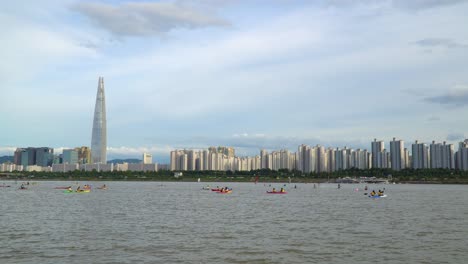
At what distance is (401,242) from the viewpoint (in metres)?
27.1

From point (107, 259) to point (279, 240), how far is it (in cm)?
1022

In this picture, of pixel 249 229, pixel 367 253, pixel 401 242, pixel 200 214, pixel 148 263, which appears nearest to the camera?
pixel 148 263

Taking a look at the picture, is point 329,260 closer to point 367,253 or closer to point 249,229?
point 367,253

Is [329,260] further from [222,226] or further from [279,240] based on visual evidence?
[222,226]

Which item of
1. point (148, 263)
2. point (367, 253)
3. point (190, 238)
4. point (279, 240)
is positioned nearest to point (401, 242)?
point (367, 253)

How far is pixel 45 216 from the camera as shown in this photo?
4072cm

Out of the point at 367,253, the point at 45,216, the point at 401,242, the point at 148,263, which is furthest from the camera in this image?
the point at 45,216

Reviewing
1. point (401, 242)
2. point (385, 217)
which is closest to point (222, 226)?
point (401, 242)

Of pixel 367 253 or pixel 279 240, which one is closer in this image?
pixel 367 253

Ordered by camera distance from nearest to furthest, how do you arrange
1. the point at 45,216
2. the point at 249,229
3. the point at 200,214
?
the point at 249,229 → the point at 45,216 → the point at 200,214

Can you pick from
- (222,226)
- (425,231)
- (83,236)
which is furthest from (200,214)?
(425,231)

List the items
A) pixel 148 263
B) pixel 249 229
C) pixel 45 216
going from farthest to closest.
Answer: pixel 45 216 < pixel 249 229 < pixel 148 263

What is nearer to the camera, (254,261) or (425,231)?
(254,261)

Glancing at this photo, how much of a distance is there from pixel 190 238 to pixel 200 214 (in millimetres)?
15671
